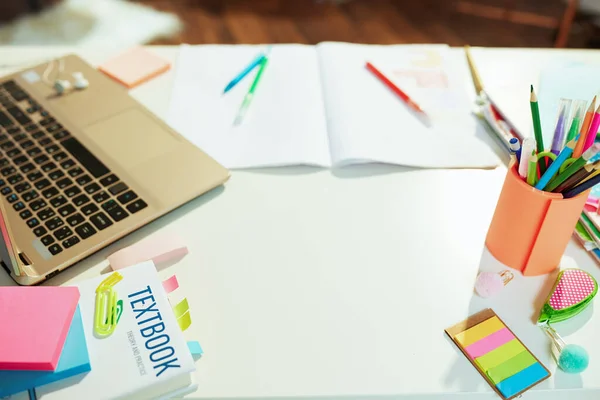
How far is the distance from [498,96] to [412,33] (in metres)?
1.59

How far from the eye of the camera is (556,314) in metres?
0.56

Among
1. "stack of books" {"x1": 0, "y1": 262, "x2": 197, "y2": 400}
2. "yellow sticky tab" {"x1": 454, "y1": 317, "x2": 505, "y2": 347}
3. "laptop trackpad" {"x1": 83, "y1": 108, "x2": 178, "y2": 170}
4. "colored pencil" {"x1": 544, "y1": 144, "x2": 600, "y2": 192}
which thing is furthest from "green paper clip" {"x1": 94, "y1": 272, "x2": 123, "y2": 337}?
"colored pencil" {"x1": 544, "y1": 144, "x2": 600, "y2": 192}

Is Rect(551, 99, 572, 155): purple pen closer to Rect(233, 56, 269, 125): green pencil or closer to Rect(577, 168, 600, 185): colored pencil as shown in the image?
Rect(577, 168, 600, 185): colored pencil

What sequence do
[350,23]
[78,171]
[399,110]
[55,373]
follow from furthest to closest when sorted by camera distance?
1. [350,23]
2. [399,110]
3. [78,171]
4. [55,373]

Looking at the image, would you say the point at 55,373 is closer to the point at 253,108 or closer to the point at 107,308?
the point at 107,308

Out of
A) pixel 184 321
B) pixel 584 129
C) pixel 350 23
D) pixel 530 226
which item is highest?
pixel 584 129

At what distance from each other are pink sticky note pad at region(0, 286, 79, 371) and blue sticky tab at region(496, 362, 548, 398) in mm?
385

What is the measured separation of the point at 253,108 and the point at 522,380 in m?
0.52

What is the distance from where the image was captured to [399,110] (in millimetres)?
830

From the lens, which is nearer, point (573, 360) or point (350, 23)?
point (573, 360)

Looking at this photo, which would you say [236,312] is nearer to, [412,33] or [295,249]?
[295,249]

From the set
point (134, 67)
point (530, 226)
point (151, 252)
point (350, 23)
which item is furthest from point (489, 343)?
point (350, 23)

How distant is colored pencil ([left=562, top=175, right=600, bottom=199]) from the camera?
1.71 feet

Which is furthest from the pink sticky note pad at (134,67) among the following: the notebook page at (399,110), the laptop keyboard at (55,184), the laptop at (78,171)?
the notebook page at (399,110)
